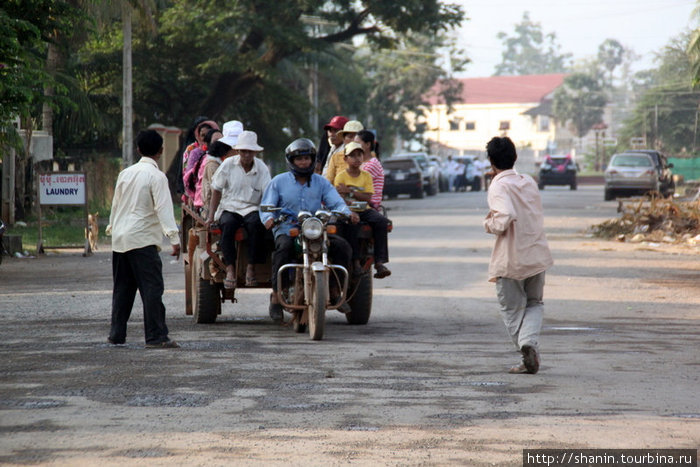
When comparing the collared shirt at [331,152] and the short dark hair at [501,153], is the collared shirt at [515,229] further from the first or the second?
the collared shirt at [331,152]

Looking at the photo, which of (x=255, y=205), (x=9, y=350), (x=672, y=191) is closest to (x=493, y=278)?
(x=255, y=205)

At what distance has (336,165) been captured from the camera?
12.1 metres

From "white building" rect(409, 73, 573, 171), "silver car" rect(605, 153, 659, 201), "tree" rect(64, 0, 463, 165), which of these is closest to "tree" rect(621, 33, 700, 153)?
"silver car" rect(605, 153, 659, 201)

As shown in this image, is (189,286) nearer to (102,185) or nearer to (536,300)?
(536,300)

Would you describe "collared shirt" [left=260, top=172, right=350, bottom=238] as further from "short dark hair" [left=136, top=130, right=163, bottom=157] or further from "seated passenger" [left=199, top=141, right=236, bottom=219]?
"short dark hair" [left=136, top=130, right=163, bottom=157]

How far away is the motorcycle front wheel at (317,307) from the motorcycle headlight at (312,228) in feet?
1.26

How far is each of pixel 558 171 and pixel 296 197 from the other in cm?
4597

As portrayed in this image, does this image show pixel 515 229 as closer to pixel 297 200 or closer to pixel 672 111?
pixel 297 200

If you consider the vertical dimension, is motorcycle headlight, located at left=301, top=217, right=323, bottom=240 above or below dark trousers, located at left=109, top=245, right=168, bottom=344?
above

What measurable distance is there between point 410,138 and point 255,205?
62.6m

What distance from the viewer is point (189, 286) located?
1228 centimetres

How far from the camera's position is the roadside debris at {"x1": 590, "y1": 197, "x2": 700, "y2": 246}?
23938mm

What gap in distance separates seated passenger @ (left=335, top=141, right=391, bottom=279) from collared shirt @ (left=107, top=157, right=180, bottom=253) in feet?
6.72

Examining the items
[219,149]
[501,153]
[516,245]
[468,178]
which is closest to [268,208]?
[219,149]
